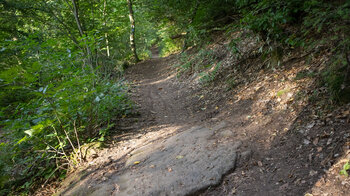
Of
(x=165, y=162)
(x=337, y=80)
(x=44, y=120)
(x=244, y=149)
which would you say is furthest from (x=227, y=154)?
(x=44, y=120)

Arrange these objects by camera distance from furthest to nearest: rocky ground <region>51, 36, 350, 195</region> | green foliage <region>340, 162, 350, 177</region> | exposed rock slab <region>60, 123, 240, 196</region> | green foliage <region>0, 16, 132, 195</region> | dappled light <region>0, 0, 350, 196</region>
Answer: green foliage <region>0, 16, 132, 195</region> → exposed rock slab <region>60, 123, 240, 196</region> → dappled light <region>0, 0, 350, 196</region> → rocky ground <region>51, 36, 350, 195</region> → green foliage <region>340, 162, 350, 177</region>

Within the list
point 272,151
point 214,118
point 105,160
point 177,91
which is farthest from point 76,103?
point 177,91

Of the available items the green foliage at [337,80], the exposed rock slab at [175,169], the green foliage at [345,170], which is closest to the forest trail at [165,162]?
the exposed rock slab at [175,169]

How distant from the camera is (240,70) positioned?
646 centimetres

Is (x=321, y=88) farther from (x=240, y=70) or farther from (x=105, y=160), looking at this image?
(x=105, y=160)

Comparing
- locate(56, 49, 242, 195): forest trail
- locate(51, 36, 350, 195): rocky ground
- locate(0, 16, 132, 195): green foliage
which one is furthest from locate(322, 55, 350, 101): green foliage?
locate(0, 16, 132, 195): green foliage

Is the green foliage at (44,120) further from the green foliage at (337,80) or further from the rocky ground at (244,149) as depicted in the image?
the green foliage at (337,80)

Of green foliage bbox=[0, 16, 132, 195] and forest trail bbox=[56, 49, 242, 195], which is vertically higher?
green foliage bbox=[0, 16, 132, 195]

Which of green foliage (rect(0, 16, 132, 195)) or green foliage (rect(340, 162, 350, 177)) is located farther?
green foliage (rect(0, 16, 132, 195))

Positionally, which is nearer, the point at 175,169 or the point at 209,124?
the point at 175,169

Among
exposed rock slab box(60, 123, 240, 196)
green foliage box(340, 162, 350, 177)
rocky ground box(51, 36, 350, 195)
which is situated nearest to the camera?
green foliage box(340, 162, 350, 177)

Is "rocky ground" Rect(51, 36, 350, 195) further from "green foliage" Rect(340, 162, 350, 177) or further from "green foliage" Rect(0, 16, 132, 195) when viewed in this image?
"green foliage" Rect(0, 16, 132, 195)

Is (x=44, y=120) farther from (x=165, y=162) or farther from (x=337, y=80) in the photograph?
(x=337, y=80)

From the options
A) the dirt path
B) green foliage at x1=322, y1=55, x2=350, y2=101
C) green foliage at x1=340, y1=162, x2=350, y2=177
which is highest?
green foliage at x1=322, y1=55, x2=350, y2=101
